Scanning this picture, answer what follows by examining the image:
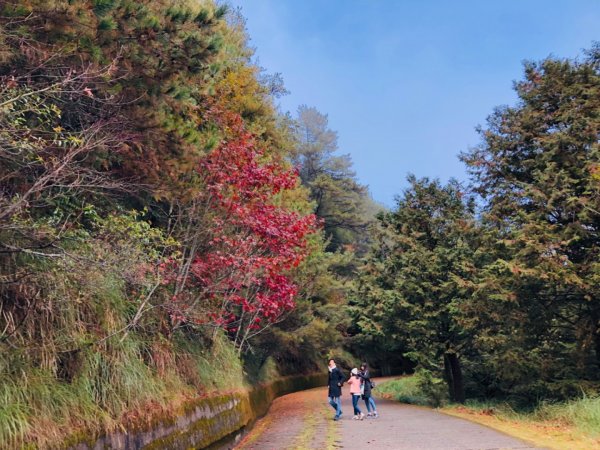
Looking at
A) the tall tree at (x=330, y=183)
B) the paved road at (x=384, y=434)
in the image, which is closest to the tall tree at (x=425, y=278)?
the paved road at (x=384, y=434)

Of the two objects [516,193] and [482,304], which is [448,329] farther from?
[516,193]

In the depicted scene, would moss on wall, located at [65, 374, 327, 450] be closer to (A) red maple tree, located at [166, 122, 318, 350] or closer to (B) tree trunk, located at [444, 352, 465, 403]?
(A) red maple tree, located at [166, 122, 318, 350]

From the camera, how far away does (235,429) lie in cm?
1266

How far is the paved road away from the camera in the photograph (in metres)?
8.86

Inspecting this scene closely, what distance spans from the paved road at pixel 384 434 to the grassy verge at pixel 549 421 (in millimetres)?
573

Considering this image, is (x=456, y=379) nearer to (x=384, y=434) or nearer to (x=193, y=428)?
(x=384, y=434)

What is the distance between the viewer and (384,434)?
34.3 feet

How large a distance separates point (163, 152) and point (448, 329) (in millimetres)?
13316

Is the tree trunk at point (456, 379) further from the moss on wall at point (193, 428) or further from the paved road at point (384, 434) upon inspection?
the moss on wall at point (193, 428)

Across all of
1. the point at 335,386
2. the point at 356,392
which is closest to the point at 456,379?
the point at 356,392

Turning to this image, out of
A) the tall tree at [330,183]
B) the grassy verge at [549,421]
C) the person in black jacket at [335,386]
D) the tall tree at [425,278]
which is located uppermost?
the tall tree at [330,183]

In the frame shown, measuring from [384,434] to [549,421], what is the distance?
14.2 ft

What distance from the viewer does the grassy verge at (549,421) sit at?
8.91 meters

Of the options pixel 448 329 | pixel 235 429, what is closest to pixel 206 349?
pixel 235 429
